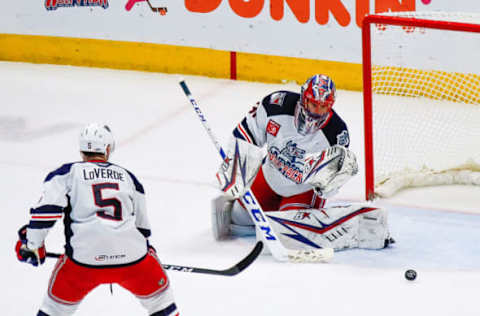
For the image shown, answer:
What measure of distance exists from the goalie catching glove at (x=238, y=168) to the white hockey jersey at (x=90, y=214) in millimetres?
1155

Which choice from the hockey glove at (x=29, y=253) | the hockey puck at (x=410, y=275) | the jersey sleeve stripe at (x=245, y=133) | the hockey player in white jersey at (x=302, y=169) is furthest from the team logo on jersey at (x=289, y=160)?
the hockey glove at (x=29, y=253)

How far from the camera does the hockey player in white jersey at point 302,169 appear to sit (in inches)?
174

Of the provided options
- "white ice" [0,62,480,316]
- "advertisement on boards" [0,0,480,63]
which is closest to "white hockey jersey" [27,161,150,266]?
"white ice" [0,62,480,316]

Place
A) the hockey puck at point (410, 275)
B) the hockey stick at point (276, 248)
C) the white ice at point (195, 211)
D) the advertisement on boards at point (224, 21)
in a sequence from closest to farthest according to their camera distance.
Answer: the white ice at point (195, 211) < the hockey puck at point (410, 275) < the hockey stick at point (276, 248) < the advertisement on boards at point (224, 21)

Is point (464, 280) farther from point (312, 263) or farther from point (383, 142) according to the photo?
point (383, 142)

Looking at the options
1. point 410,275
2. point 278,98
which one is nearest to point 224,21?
point 278,98

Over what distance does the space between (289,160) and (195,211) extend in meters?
0.78

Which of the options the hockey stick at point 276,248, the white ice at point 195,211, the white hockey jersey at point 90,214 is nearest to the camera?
the white hockey jersey at point 90,214

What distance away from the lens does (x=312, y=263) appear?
4.39 meters

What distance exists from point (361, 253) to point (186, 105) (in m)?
2.74

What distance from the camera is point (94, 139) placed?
3332mm

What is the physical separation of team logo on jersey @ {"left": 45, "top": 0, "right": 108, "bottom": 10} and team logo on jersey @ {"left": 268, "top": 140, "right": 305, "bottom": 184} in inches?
128

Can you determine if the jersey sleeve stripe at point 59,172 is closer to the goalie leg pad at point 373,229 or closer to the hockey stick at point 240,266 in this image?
the hockey stick at point 240,266

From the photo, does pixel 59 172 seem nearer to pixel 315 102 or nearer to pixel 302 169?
pixel 315 102
